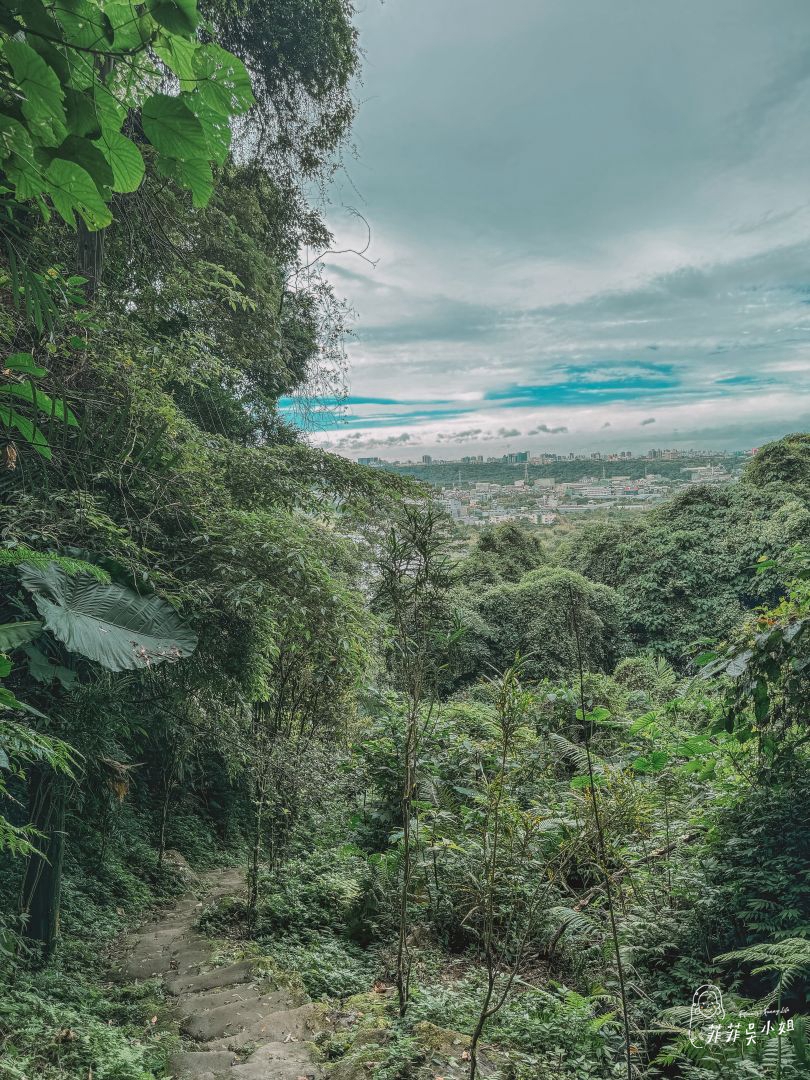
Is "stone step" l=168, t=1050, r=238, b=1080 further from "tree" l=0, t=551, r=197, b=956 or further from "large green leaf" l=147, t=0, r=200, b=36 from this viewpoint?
"large green leaf" l=147, t=0, r=200, b=36

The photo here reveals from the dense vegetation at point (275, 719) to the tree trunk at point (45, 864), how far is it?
0.09 feet

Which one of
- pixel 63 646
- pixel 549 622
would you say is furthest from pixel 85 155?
pixel 549 622

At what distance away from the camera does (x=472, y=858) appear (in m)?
3.66

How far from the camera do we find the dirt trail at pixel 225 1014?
2.30 metres

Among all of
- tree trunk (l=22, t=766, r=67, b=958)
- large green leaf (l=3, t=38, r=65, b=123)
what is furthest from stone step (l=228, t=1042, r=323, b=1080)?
large green leaf (l=3, t=38, r=65, b=123)

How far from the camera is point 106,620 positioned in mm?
2951

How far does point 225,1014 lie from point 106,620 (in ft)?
6.90

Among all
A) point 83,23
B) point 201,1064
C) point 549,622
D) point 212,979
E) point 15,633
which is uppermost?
point 83,23

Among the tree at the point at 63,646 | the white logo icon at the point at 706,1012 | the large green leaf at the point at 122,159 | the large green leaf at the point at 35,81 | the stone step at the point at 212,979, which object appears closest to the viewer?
the large green leaf at the point at 35,81

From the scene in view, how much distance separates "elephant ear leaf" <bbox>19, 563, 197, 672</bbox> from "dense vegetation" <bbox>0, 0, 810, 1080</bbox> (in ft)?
0.07

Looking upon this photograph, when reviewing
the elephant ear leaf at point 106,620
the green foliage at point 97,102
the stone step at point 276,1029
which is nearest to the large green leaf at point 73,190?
the green foliage at point 97,102

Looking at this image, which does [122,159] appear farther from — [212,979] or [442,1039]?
[212,979]

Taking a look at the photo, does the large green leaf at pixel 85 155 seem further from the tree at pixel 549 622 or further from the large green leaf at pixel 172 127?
the tree at pixel 549 622

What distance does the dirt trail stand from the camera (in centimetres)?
230
